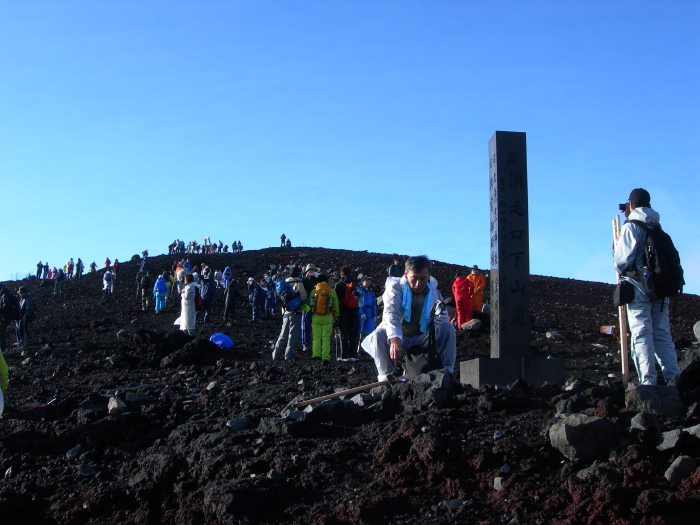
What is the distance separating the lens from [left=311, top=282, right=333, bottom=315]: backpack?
44.7 feet

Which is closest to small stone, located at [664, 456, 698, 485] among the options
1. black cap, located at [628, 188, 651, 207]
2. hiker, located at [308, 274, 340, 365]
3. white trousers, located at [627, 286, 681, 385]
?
white trousers, located at [627, 286, 681, 385]

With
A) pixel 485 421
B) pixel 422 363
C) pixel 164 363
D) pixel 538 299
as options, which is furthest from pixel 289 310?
pixel 538 299

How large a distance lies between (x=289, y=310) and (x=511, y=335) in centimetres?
591

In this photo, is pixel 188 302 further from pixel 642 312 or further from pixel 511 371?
pixel 642 312

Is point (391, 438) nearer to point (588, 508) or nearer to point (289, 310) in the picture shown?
point (588, 508)

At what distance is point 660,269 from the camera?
21.4 ft

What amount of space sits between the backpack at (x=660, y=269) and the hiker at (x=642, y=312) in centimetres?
7

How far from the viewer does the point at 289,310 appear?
13.7m

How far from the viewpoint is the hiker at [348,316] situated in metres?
14.5

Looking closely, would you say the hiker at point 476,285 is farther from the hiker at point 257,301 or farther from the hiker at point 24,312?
the hiker at point 24,312

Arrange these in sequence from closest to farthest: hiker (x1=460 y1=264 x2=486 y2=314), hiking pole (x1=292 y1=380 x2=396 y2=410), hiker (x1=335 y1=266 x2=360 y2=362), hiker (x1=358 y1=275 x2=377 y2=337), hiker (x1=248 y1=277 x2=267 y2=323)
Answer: hiking pole (x1=292 y1=380 x2=396 y2=410) < hiker (x1=335 y1=266 x2=360 y2=362) < hiker (x1=358 y1=275 x2=377 y2=337) < hiker (x1=460 y1=264 x2=486 y2=314) < hiker (x1=248 y1=277 x2=267 y2=323)

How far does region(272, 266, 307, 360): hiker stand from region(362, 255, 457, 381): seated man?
623 cm

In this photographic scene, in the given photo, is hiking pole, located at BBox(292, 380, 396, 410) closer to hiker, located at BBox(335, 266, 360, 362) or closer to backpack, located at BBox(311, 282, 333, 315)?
backpack, located at BBox(311, 282, 333, 315)

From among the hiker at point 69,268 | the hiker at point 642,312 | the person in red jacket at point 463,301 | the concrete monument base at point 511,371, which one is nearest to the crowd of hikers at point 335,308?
the person in red jacket at point 463,301
